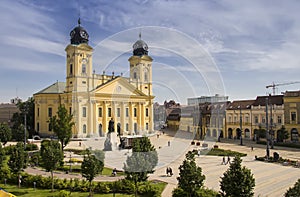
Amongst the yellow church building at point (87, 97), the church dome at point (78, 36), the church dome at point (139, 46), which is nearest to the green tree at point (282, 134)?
the yellow church building at point (87, 97)

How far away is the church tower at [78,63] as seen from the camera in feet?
177

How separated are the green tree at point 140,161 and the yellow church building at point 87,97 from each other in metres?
36.3

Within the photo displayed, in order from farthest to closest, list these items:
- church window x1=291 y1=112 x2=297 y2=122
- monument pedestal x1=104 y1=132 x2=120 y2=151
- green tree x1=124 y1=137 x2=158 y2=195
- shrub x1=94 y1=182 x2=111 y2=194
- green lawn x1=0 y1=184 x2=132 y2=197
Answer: church window x1=291 y1=112 x2=297 y2=122 → monument pedestal x1=104 y1=132 x2=120 y2=151 → shrub x1=94 y1=182 x2=111 y2=194 → green lawn x1=0 y1=184 x2=132 y2=197 → green tree x1=124 y1=137 x2=158 y2=195

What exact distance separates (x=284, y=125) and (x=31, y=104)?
57.5m

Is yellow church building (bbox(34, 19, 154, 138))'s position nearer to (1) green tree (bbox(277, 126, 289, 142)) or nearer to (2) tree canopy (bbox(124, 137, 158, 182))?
(1) green tree (bbox(277, 126, 289, 142))

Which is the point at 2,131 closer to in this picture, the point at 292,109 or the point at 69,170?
the point at 69,170

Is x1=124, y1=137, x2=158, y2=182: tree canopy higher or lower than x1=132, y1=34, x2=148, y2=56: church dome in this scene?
lower

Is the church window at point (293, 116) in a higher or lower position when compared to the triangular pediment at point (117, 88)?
lower

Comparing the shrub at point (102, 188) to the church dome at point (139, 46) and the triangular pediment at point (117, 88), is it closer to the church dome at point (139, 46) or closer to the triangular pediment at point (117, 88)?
the church dome at point (139, 46)

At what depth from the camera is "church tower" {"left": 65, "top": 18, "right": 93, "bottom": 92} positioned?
177ft

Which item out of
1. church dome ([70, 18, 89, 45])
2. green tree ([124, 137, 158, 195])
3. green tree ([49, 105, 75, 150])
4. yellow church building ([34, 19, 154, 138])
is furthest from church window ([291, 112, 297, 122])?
church dome ([70, 18, 89, 45])

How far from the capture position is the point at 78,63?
54.2 m

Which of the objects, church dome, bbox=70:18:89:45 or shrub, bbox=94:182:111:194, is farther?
church dome, bbox=70:18:89:45

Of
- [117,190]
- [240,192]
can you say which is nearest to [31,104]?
[117,190]
